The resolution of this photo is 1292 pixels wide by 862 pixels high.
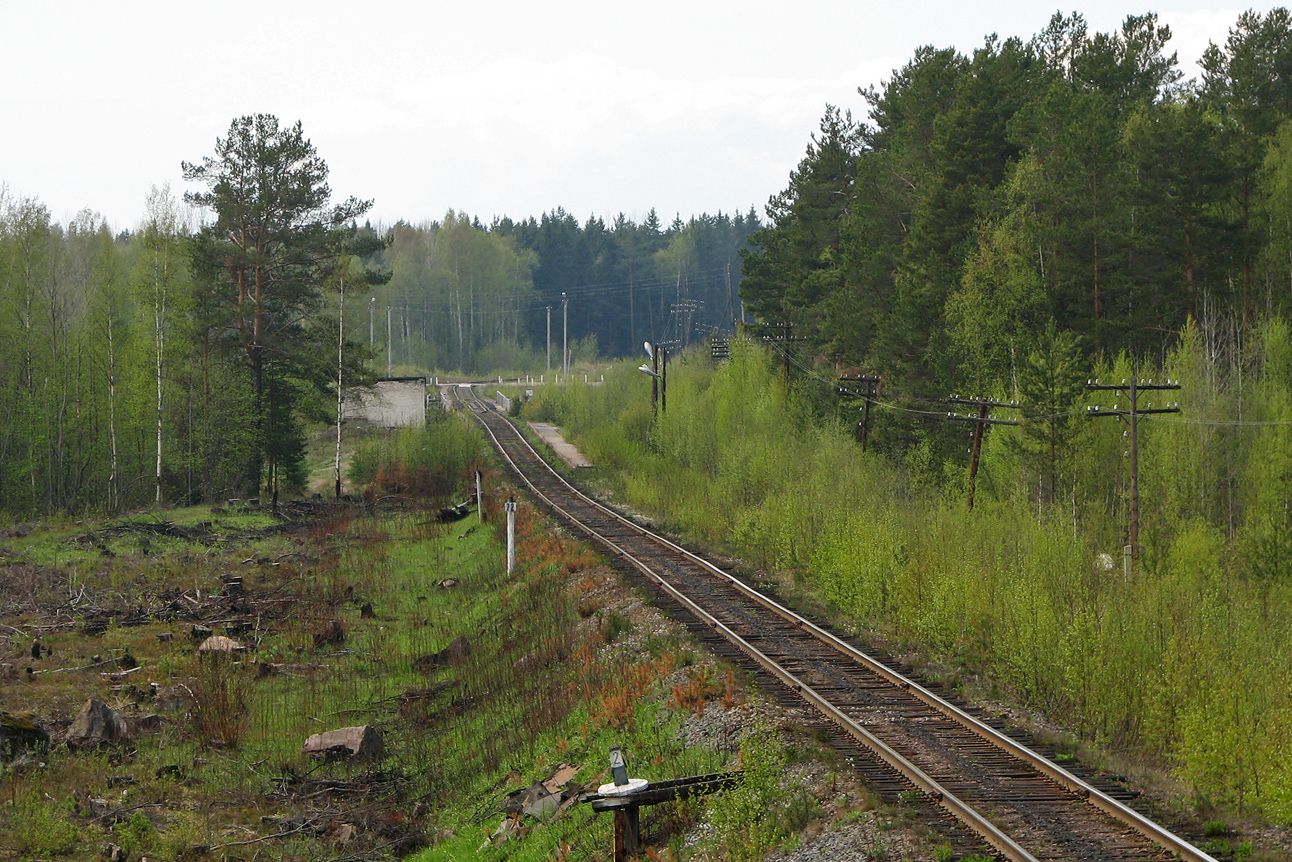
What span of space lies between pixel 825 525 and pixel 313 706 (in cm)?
1098

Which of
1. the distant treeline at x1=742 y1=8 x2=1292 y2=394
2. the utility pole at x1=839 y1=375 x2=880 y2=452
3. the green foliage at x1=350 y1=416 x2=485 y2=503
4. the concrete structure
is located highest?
the distant treeline at x1=742 y1=8 x2=1292 y2=394

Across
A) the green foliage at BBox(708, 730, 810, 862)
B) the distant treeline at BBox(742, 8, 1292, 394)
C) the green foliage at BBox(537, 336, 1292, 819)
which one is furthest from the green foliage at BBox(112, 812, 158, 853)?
the distant treeline at BBox(742, 8, 1292, 394)

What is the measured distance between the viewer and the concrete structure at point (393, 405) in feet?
208

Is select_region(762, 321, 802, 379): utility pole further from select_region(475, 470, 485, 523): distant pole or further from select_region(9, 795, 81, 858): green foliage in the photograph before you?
select_region(9, 795, 81, 858): green foliage

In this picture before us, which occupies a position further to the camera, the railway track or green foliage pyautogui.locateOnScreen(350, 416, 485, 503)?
green foliage pyautogui.locateOnScreen(350, 416, 485, 503)

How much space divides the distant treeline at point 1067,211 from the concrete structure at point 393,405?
2580cm

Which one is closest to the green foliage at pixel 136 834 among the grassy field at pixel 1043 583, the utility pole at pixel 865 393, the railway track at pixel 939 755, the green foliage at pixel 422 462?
the railway track at pixel 939 755

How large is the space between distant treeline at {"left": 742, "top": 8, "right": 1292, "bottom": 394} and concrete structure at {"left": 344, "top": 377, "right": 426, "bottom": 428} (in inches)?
1016

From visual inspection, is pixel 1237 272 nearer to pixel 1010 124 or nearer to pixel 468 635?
pixel 1010 124

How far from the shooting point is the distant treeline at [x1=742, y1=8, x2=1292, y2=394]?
3216 cm

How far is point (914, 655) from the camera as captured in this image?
627 inches

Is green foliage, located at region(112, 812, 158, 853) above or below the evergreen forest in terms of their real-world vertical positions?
below

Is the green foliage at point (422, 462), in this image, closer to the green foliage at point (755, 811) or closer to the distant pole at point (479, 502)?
the distant pole at point (479, 502)

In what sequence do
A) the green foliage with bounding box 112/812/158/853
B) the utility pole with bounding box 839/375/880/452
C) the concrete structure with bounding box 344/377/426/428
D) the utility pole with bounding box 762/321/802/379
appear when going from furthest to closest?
the concrete structure with bounding box 344/377/426/428 → the utility pole with bounding box 762/321/802/379 → the utility pole with bounding box 839/375/880/452 → the green foliage with bounding box 112/812/158/853
